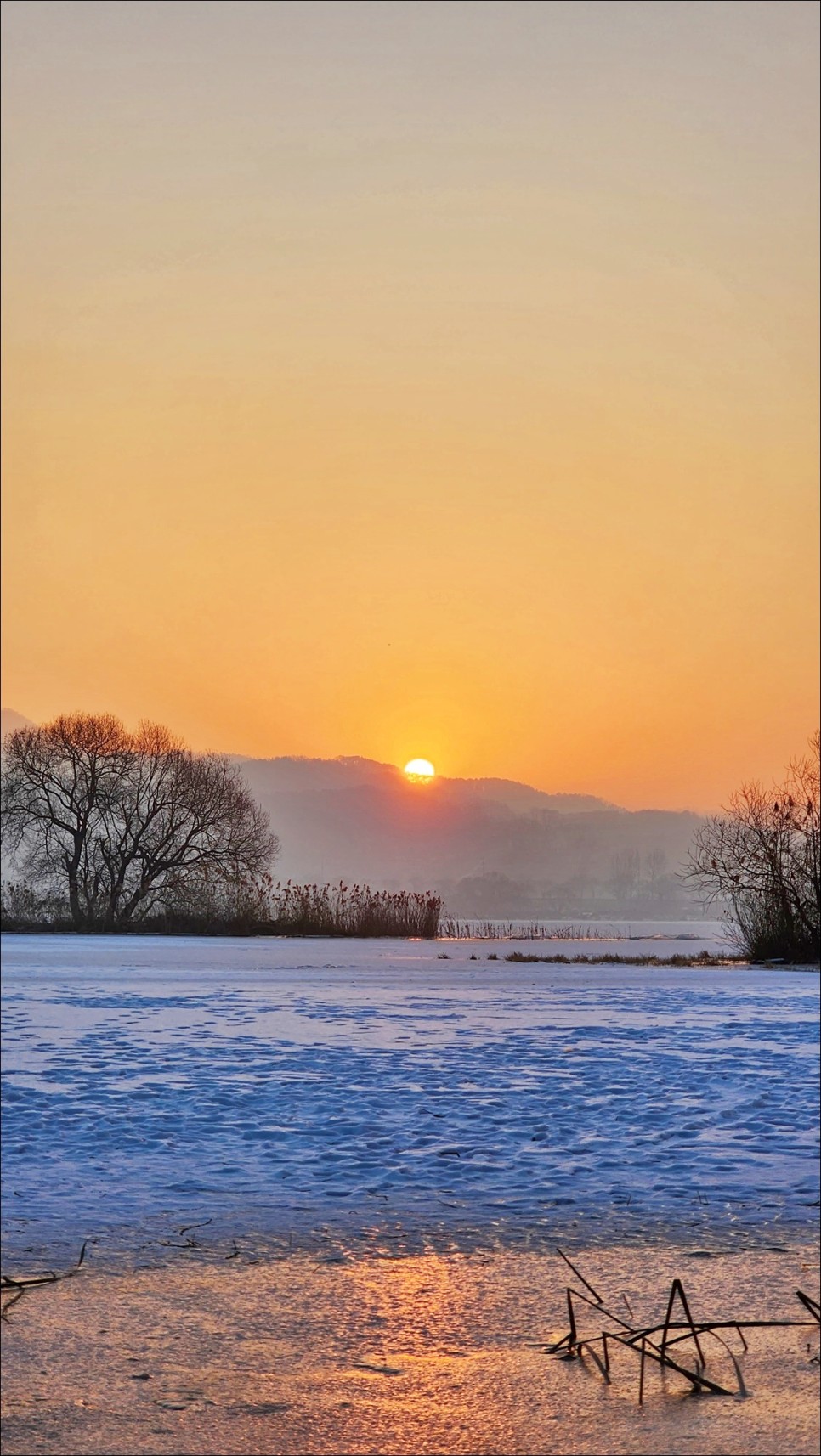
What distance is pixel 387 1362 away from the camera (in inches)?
161

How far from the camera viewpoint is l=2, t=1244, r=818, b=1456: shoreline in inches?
135

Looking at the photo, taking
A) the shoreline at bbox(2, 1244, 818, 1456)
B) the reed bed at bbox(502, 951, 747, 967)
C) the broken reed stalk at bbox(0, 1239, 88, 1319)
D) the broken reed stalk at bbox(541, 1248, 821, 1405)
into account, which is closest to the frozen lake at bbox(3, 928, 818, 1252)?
the broken reed stalk at bbox(0, 1239, 88, 1319)

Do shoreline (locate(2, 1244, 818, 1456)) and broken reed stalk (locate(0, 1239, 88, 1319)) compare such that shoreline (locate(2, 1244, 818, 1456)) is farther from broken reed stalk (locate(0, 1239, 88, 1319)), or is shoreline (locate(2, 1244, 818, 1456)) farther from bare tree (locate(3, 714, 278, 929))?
bare tree (locate(3, 714, 278, 929))

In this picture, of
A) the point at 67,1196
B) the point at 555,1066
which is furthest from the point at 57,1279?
the point at 555,1066

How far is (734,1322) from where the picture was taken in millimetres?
4219

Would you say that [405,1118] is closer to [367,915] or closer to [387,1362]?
[387,1362]

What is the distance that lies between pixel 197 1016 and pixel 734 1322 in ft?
38.2

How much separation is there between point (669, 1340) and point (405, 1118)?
4.75 m

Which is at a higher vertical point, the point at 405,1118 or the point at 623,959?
the point at 623,959

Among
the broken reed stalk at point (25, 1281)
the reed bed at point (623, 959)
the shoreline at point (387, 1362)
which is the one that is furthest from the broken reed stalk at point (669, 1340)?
the reed bed at point (623, 959)

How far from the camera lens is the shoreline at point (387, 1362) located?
3.43m

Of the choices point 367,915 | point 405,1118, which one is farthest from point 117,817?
point 405,1118

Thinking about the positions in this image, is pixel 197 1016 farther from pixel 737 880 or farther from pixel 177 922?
pixel 177 922

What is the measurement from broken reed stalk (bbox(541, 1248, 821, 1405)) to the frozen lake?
1.34m
